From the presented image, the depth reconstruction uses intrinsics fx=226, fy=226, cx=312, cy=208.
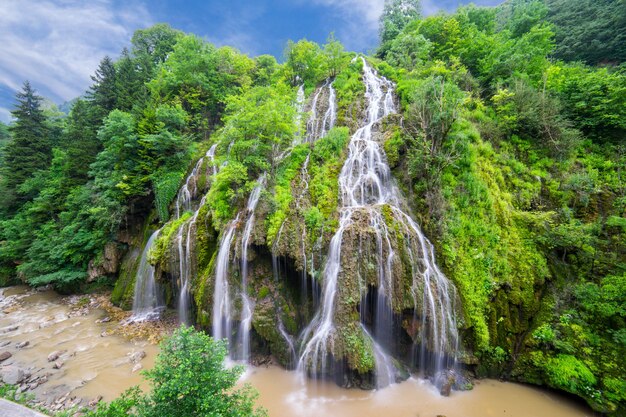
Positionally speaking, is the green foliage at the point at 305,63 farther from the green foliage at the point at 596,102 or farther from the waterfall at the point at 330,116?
the green foliage at the point at 596,102

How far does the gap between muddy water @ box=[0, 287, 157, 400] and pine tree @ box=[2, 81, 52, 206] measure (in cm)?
870

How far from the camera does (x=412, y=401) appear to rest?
6.28 m

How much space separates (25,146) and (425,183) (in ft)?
90.7

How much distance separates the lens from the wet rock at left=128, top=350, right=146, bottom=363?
324 inches

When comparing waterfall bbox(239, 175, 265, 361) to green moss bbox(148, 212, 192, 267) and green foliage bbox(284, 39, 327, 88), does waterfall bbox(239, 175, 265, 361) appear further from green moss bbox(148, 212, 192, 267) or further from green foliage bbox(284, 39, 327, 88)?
green foliage bbox(284, 39, 327, 88)

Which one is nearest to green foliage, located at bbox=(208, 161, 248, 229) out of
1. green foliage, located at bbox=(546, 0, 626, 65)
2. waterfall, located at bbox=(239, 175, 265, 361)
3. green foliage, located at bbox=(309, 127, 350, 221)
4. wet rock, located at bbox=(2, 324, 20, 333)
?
waterfall, located at bbox=(239, 175, 265, 361)

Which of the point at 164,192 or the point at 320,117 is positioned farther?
the point at 320,117

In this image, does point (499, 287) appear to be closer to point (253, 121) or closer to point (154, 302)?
point (253, 121)

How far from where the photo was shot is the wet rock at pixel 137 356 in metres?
8.23

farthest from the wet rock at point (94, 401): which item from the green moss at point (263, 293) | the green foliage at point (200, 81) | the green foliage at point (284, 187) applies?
the green foliage at point (200, 81)

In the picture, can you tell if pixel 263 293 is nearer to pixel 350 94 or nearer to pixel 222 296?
pixel 222 296

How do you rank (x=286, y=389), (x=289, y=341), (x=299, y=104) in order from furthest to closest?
1. (x=299, y=104)
2. (x=289, y=341)
3. (x=286, y=389)

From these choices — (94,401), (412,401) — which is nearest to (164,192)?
(94,401)

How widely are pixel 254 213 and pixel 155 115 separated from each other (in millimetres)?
9584
